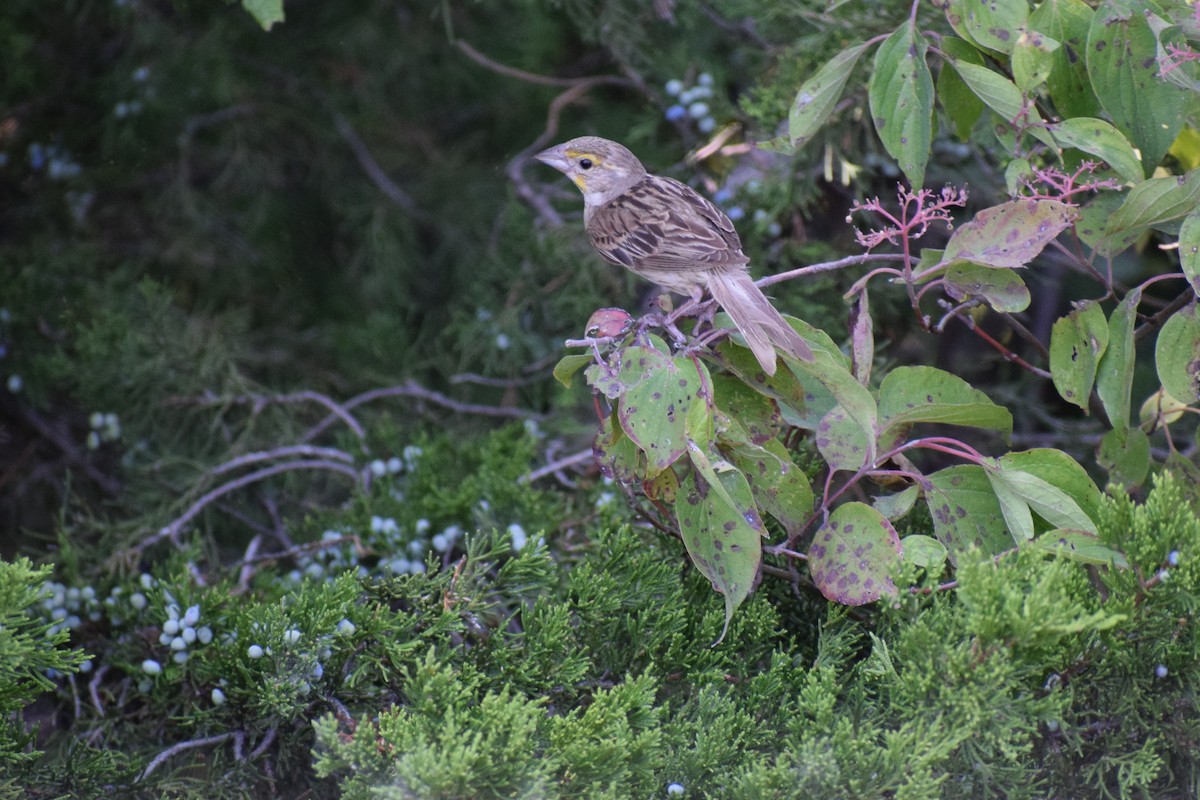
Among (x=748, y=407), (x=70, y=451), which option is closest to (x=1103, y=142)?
(x=748, y=407)

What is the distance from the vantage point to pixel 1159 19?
2.30 m

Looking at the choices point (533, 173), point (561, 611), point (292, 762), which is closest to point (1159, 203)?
point (561, 611)

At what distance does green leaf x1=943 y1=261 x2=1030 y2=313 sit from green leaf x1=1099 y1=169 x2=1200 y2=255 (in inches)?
9.2

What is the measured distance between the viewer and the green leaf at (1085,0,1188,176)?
2.33m

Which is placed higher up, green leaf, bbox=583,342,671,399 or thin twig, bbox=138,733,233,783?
green leaf, bbox=583,342,671,399

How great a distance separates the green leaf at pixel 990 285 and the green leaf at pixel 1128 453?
378 millimetres

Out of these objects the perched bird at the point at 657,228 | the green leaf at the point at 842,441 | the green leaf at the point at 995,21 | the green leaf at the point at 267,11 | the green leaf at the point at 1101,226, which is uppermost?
the green leaf at the point at 267,11

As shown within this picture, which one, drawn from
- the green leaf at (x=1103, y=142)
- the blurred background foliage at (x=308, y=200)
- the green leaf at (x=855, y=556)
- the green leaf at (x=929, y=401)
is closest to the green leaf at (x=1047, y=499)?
the green leaf at (x=929, y=401)

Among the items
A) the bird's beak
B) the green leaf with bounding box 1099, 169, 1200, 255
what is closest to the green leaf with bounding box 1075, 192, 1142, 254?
the green leaf with bounding box 1099, 169, 1200, 255

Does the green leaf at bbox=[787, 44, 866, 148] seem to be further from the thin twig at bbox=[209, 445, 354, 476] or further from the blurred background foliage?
the thin twig at bbox=[209, 445, 354, 476]

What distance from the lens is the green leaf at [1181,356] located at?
221 centimetres

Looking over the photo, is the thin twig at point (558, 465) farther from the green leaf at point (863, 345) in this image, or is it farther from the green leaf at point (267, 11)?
the green leaf at point (267, 11)

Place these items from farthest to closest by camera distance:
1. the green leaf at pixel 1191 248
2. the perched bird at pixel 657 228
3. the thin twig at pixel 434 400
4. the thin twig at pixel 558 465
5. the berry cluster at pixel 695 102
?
the thin twig at pixel 434 400
the berry cluster at pixel 695 102
the thin twig at pixel 558 465
the perched bird at pixel 657 228
the green leaf at pixel 1191 248

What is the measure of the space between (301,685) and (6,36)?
341 cm
